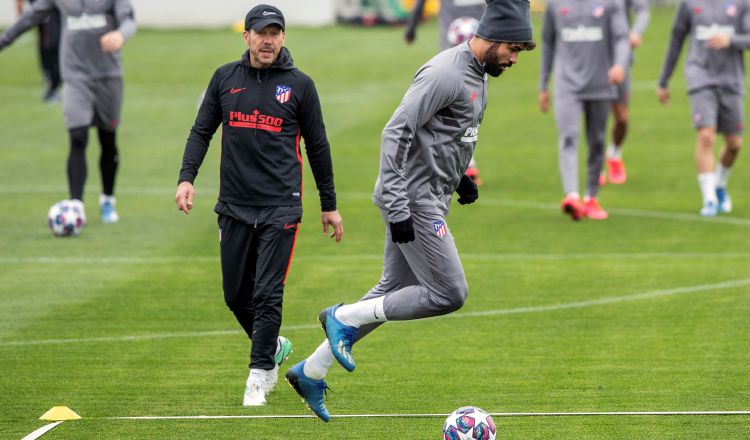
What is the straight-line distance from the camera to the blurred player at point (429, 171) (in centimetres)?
798

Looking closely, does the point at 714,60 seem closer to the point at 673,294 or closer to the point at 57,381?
the point at 673,294

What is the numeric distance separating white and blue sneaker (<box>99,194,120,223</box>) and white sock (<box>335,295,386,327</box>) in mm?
7916

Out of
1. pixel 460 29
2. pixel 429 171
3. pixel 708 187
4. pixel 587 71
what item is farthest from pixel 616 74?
pixel 429 171

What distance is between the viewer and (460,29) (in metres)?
17.9

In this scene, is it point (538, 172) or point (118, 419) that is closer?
point (118, 419)

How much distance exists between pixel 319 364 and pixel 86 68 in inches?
312

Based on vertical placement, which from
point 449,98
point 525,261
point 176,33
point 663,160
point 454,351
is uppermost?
point 449,98

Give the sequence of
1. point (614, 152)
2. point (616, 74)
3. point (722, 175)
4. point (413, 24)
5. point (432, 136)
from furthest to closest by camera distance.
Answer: point (413, 24) → point (614, 152) → point (722, 175) → point (616, 74) → point (432, 136)

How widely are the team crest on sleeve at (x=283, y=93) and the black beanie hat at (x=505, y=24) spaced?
1.28 m

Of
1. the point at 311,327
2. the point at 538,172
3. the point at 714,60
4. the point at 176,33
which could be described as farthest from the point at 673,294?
the point at 176,33

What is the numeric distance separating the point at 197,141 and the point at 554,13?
8.10 meters

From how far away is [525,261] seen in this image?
44.9ft

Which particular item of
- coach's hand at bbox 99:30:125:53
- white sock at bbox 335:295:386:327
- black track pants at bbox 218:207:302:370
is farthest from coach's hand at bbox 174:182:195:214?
coach's hand at bbox 99:30:125:53

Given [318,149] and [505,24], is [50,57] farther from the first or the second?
[505,24]
